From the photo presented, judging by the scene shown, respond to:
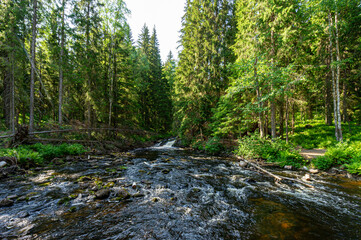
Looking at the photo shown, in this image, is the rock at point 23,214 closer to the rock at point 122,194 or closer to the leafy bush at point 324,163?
the rock at point 122,194

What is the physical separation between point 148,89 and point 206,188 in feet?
90.0

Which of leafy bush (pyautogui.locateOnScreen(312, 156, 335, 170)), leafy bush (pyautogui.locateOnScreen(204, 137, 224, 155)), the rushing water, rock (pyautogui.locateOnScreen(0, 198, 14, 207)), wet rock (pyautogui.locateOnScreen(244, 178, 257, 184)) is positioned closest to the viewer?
the rushing water

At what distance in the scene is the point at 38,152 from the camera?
385 inches

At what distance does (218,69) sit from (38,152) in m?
18.5

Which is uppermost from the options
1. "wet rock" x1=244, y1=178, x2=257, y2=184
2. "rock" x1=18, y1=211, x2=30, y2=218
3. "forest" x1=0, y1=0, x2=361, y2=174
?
"forest" x1=0, y1=0, x2=361, y2=174

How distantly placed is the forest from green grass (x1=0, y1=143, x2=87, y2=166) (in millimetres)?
2063

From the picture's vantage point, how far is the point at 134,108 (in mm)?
19516

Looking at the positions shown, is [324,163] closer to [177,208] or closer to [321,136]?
[177,208]

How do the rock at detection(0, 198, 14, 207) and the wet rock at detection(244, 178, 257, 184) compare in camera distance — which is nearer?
the rock at detection(0, 198, 14, 207)

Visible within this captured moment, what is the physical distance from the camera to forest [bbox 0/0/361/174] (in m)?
10.6

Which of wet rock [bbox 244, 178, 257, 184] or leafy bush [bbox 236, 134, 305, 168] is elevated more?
leafy bush [bbox 236, 134, 305, 168]

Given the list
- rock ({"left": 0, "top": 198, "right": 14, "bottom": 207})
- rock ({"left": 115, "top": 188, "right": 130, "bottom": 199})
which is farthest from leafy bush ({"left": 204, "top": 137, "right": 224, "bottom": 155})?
rock ({"left": 0, "top": 198, "right": 14, "bottom": 207})

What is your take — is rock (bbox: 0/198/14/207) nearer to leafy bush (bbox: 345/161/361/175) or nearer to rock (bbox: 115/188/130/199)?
rock (bbox: 115/188/130/199)

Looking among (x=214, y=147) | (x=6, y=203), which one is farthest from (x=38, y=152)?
(x=214, y=147)
